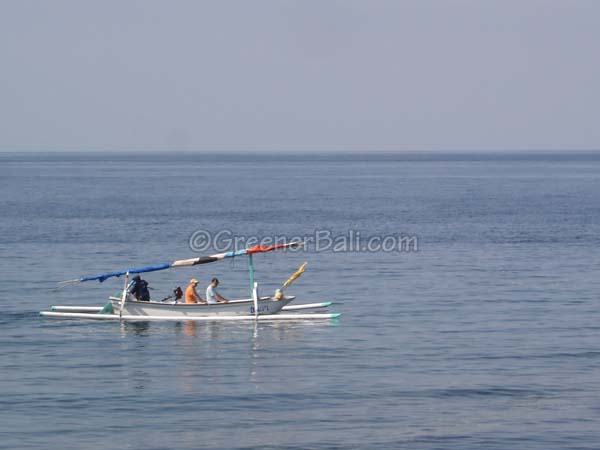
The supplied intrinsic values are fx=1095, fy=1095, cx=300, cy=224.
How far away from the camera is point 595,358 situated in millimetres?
39250

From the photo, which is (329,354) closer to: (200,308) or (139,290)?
(200,308)

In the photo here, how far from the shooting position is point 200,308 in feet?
151

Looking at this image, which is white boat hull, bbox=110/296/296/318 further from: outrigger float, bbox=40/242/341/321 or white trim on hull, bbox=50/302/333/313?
white trim on hull, bbox=50/302/333/313

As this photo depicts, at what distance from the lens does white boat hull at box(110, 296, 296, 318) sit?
1812 inches

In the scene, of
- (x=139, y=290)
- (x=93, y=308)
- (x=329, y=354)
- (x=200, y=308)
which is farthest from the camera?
(x=93, y=308)

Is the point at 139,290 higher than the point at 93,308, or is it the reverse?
the point at 139,290

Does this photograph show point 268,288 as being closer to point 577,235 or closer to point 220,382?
point 220,382

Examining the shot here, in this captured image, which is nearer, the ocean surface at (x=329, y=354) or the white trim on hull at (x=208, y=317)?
the ocean surface at (x=329, y=354)

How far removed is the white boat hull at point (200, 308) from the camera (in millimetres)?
46031

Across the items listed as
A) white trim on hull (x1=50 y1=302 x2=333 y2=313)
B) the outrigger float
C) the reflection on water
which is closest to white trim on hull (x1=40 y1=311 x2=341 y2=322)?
the outrigger float

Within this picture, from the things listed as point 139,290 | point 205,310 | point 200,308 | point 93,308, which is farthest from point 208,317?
point 93,308

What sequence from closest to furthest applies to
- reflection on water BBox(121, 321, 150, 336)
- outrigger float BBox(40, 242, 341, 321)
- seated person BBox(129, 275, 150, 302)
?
1. reflection on water BBox(121, 321, 150, 336)
2. outrigger float BBox(40, 242, 341, 321)
3. seated person BBox(129, 275, 150, 302)

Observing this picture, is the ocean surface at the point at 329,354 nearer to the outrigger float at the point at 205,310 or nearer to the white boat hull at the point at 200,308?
the outrigger float at the point at 205,310

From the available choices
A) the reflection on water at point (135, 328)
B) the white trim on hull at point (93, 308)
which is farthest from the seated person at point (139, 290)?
the white trim on hull at point (93, 308)
